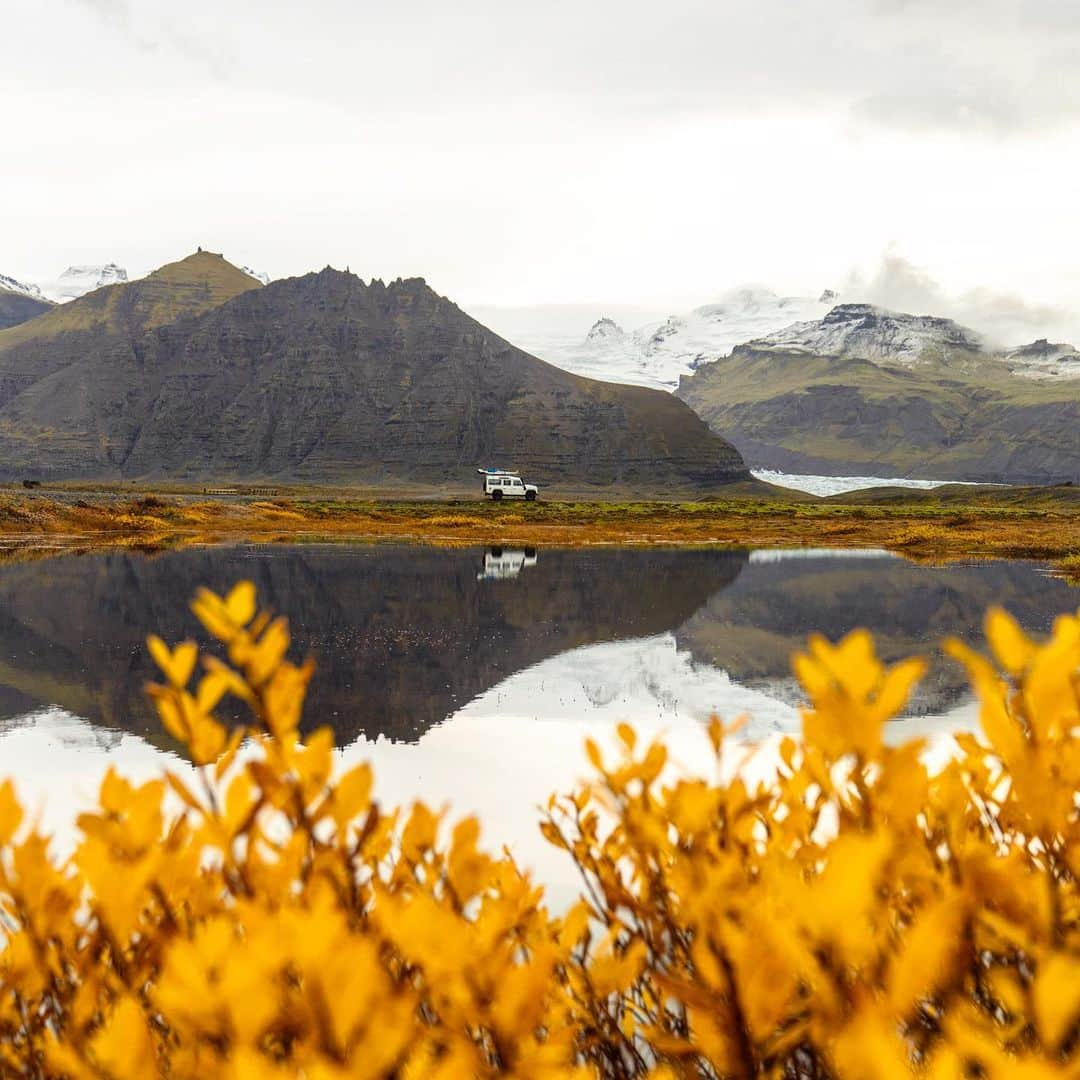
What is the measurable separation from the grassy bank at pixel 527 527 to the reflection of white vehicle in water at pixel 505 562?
419cm

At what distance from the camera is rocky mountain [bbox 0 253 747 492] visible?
379 feet

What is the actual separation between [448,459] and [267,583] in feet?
315

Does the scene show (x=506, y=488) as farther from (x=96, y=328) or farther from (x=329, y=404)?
(x=96, y=328)

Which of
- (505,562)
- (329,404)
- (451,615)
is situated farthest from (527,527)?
(329,404)

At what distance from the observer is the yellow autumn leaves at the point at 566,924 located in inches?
31.3

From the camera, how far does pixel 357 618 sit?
1523 cm

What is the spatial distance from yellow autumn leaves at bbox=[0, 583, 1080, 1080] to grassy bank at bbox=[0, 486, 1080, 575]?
88.5 ft

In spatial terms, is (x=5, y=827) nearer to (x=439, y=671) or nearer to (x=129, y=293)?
(x=439, y=671)

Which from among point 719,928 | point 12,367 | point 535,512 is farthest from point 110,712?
point 12,367

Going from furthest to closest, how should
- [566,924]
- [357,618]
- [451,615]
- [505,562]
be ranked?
[505,562], [451,615], [357,618], [566,924]

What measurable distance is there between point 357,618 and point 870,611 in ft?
32.0

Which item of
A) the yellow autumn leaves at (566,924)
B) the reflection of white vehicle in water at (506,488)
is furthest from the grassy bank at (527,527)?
the yellow autumn leaves at (566,924)

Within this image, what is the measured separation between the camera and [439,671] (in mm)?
11031

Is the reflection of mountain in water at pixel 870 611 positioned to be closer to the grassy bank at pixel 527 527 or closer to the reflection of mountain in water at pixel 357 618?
the reflection of mountain in water at pixel 357 618
